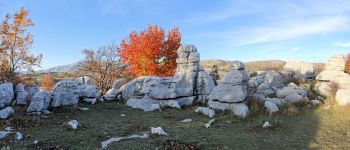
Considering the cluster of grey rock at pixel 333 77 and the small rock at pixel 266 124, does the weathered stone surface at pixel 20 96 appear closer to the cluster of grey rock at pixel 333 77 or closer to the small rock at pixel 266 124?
the small rock at pixel 266 124

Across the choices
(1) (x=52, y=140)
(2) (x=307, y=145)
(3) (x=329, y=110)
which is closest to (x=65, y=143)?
(1) (x=52, y=140)

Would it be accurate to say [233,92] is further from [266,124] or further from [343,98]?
[343,98]

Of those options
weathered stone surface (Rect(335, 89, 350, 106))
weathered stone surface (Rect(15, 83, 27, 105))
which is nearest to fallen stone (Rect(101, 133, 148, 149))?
weathered stone surface (Rect(15, 83, 27, 105))

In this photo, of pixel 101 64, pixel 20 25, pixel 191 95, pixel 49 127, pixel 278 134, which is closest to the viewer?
pixel 278 134

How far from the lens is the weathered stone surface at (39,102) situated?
22.4m

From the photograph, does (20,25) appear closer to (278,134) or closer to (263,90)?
(263,90)

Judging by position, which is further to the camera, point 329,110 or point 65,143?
point 329,110

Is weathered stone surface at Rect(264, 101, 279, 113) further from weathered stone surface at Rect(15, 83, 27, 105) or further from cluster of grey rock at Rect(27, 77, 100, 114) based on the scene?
weathered stone surface at Rect(15, 83, 27, 105)

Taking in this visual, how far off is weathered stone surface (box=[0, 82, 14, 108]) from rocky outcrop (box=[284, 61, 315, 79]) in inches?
1332

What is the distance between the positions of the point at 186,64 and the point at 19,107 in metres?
14.7

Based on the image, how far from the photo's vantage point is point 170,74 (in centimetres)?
3819

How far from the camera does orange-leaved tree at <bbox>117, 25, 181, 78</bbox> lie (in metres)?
37.3

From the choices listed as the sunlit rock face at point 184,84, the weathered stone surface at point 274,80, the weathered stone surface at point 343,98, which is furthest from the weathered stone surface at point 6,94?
the weathered stone surface at point 343,98

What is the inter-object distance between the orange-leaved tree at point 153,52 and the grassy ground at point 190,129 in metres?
12.8
